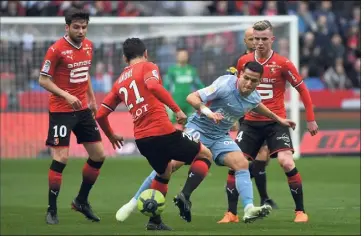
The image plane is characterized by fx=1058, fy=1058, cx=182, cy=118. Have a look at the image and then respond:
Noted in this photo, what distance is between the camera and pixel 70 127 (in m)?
12.4

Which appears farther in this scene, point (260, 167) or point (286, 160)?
point (260, 167)

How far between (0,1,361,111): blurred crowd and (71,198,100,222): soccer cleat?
9.72 m

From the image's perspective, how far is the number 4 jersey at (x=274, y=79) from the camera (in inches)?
488

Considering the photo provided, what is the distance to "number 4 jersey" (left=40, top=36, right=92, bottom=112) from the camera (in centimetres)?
1223

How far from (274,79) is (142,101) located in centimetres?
219

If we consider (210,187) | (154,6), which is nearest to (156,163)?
(210,187)

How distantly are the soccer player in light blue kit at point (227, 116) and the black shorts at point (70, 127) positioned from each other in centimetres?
127

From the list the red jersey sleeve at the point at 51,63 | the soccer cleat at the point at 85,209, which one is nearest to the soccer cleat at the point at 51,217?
the soccer cleat at the point at 85,209

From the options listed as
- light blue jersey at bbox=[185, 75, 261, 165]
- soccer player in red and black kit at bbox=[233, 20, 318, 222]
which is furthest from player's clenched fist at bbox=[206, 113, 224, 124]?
soccer player in red and black kit at bbox=[233, 20, 318, 222]

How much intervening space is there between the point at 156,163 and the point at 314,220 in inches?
81.7

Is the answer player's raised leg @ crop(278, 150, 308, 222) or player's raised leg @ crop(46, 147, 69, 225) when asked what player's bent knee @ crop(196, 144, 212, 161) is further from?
player's raised leg @ crop(46, 147, 69, 225)

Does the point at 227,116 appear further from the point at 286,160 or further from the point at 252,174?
the point at 252,174

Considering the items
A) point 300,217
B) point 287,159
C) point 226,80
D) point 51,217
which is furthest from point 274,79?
point 51,217

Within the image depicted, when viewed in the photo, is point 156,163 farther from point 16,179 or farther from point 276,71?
point 16,179
